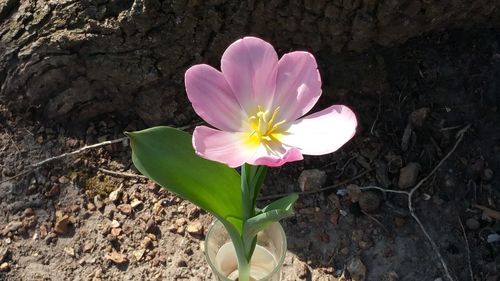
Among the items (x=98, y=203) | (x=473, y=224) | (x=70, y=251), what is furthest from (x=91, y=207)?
(x=473, y=224)

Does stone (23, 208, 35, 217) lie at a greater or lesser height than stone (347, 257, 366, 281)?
greater

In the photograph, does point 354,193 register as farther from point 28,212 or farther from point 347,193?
point 28,212

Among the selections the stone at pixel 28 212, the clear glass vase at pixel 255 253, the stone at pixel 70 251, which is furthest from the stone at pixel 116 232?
the clear glass vase at pixel 255 253

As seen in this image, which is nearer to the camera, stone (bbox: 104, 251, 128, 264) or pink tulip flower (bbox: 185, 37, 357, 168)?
pink tulip flower (bbox: 185, 37, 357, 168)

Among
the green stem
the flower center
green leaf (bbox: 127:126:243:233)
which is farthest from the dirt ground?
the flower center

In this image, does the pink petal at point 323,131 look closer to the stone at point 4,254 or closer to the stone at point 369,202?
the stone at point 369,202

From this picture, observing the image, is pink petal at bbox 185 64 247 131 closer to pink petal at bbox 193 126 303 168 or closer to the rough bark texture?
pink petal at bbox 193 126 303 168
